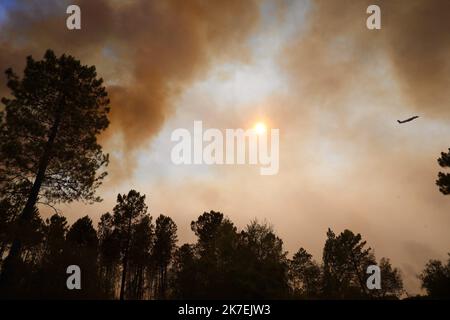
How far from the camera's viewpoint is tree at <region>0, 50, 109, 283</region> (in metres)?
16.6

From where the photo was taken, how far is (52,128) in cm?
1788

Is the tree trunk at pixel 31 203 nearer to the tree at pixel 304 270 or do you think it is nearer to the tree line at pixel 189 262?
the tree line at pixel 189 262

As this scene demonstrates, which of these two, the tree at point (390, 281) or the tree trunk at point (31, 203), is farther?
the tree at point (390, 281)

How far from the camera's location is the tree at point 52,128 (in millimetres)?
16625

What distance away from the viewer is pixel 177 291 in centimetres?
2195

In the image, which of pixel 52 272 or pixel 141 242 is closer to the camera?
pixel 52 272

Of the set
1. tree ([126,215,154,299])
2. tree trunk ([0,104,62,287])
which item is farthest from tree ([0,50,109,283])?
tree ([126,215,154,299])

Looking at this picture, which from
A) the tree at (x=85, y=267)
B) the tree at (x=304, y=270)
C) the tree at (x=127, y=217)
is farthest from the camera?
the tree at (x=304, y=270)

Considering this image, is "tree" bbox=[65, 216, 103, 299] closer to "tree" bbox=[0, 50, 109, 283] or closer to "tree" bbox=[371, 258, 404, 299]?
"tree" bbox=[0, 50, 109, 283]

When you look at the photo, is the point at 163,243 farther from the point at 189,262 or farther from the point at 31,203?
the point at 31,203

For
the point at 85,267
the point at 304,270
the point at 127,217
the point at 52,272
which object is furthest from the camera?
the point at 304,270

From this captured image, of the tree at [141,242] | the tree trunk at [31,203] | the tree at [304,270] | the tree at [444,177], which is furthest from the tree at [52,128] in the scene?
the tree at [304,270]

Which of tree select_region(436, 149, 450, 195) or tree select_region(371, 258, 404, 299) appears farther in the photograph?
tree select_region(371, 258, 404, 299)

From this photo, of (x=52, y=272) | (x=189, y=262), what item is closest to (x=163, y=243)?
(x=189, y=262)
